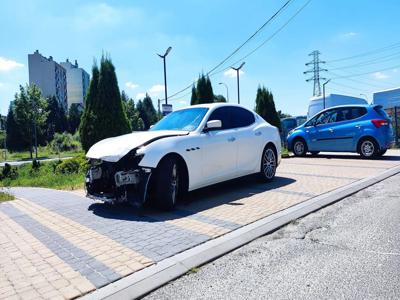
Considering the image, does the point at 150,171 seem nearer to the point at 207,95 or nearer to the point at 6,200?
the point at 6,200

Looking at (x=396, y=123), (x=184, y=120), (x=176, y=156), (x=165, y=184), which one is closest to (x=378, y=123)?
(x=184, y=120)

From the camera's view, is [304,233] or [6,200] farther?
[6,200]

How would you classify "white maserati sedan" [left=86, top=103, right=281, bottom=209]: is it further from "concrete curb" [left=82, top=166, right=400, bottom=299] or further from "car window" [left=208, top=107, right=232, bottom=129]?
"concrete curb" [left=82, top=166, right=400, bottom=299]

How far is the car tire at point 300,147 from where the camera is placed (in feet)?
43.8

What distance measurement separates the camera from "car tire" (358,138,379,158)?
11.6m

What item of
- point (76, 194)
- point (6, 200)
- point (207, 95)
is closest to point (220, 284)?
point (76, 194)

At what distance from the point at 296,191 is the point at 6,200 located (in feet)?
18.7

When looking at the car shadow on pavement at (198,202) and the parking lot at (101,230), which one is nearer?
the parking lot at (101,230)

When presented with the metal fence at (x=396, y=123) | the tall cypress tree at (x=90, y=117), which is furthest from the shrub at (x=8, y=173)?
the metal fence at (x=396, y=123)

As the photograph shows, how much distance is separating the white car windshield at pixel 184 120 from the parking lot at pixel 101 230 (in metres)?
1.30

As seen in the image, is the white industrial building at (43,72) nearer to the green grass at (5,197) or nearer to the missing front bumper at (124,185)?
the green grass at (5,197)

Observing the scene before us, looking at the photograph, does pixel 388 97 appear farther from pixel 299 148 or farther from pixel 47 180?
pixel 47 180

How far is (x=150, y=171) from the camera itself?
5.02 metres

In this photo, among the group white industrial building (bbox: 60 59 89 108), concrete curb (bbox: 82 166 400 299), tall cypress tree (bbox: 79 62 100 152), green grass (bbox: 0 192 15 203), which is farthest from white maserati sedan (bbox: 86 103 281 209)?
white industrial building (bbox: 60 59 89 108)
